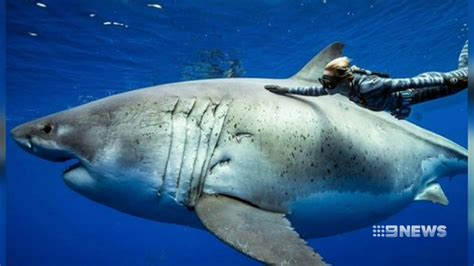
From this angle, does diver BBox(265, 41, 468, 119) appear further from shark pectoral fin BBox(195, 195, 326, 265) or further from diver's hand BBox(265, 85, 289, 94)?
shark pectoral fin BBox(195, 195, 326, 265)

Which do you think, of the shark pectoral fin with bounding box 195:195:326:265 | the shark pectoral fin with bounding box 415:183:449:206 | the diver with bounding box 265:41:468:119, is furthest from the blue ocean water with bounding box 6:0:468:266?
the shark pectoral fin with bounding box 195:195:326:265

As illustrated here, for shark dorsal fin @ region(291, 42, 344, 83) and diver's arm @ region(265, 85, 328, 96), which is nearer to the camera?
diver's arm @ region(265, 85, 328, 96)

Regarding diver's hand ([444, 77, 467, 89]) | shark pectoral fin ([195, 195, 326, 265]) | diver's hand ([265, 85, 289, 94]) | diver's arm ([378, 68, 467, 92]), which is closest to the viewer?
shark pectoral fin ([195, 195, 326, 265])

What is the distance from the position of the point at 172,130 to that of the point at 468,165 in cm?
363

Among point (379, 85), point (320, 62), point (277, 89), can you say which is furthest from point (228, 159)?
point (320, 62)

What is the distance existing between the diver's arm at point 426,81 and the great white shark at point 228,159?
Result: 52 centimetres

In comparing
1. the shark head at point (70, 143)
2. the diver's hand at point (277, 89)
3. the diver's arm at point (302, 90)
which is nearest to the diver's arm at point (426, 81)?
the diver's arm at point (302, 90)

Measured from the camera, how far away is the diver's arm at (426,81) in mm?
3797

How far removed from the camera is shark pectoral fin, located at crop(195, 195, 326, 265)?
2828 millimetres

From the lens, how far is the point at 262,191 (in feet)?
11.6

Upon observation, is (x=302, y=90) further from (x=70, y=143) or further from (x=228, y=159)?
(x=70, y=143)

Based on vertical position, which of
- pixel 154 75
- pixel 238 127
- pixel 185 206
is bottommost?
pixel 185 206

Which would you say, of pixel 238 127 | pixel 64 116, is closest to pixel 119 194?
Answer: pixel 64 116

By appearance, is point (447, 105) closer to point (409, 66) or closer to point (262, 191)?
point (409, 66)
